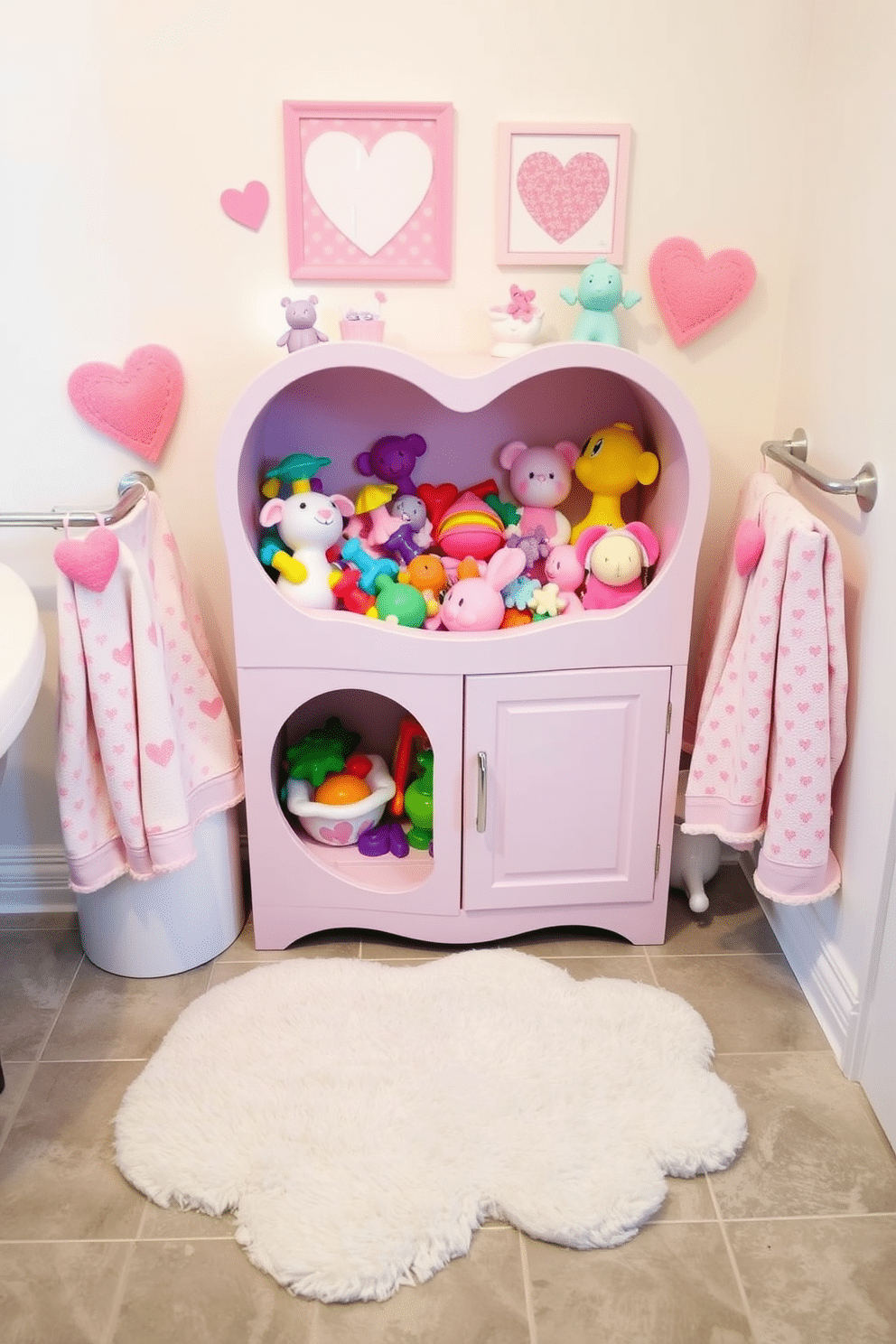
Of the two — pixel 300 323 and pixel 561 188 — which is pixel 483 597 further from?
pixel 561 188

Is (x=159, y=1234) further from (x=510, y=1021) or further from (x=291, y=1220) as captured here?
(x=510, y=1021)

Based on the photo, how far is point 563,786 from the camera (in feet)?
6.45

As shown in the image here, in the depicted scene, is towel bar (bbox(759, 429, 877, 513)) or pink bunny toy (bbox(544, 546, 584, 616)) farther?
pink bunny toy (bbox(544, 546, 584, 616))

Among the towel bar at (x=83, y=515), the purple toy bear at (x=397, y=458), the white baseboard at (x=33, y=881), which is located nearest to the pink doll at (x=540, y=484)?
the purple toy bear at (x=397, y=458)

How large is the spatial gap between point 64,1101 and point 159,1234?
0.32 metres

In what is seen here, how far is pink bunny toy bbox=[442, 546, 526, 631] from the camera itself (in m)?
1.90

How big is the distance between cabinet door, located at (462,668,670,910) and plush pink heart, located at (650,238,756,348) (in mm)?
632

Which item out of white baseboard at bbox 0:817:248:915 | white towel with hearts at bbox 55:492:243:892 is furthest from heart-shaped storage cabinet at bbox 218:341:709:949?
white baseboard at bbox 0:817:248:915

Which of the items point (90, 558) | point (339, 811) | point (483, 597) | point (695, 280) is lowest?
point (339, 811)

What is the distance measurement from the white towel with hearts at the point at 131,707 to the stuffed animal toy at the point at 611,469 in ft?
2.31

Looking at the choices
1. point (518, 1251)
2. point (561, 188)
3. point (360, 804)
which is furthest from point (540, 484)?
point (518, 1251)

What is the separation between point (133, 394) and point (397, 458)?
46 cm

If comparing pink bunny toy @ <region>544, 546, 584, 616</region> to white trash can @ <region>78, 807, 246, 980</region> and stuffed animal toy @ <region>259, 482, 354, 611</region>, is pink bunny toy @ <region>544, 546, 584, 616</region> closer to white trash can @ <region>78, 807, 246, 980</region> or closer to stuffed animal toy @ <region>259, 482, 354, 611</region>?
stuffed animal toy @ <region>259, 482, 354, 611</region>

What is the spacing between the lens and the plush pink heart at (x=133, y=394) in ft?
6.48
